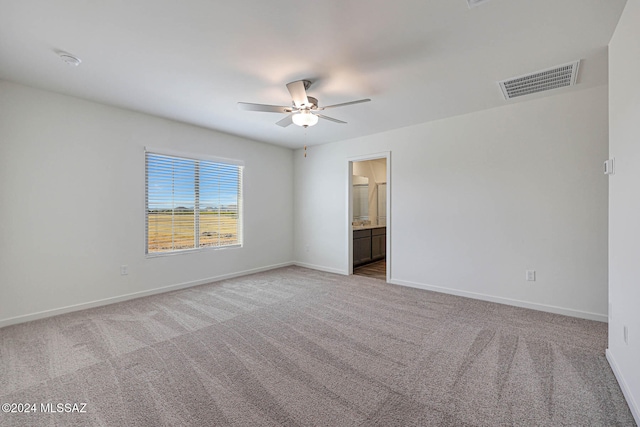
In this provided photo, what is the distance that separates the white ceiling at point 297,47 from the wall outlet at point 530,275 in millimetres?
2157

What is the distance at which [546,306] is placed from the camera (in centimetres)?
325

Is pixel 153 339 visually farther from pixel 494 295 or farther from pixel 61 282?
pixel 494 295

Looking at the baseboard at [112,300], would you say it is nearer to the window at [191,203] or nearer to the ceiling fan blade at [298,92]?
the window at [191,203]

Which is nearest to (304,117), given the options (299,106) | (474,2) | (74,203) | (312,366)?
(299,106)

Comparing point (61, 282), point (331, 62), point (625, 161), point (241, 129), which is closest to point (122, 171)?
point (61, 282)

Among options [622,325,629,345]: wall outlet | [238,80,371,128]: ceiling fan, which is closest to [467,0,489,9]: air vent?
[238,80,371,128]: ceiling fan

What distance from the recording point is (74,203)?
3.27 m

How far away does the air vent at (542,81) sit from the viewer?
2605 mm

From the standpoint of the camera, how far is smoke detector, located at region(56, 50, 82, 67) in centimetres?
233

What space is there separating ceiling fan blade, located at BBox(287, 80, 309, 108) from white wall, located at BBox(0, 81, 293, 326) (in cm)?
241

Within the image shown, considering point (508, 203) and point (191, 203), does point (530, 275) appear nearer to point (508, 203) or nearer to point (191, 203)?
point (508, 203)

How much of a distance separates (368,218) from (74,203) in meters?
5.87

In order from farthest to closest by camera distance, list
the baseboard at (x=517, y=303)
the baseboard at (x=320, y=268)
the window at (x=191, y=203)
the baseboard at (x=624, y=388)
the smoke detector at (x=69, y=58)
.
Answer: the baseboard at (x=320, y=268), the window at (x=191, y=203), the baseboard at (x=517, y=303), the smoke detector at (x=69, y=58), the baseboard at (x=624, y=388)

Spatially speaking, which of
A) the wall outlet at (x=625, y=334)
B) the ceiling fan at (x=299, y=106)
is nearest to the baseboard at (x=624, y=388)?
the wall outlet at (x=625, y=334)
